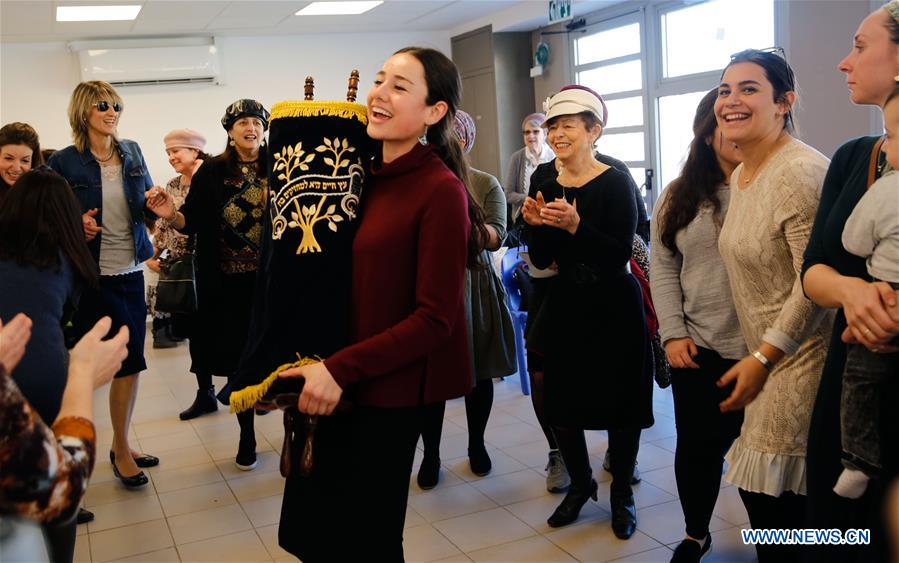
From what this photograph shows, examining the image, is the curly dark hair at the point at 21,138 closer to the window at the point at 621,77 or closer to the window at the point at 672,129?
the window at the point at 621,77

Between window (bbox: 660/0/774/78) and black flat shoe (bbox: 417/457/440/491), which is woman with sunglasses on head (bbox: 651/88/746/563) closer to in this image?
black flat shoe (bbox: 417/457/440/491)

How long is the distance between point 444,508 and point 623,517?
73 cm

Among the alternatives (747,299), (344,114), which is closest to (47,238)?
(344,114)

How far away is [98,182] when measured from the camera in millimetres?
3574

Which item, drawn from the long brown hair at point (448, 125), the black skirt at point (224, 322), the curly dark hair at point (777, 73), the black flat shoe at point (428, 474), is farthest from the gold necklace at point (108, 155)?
the curly dark hair at point (777, 73)

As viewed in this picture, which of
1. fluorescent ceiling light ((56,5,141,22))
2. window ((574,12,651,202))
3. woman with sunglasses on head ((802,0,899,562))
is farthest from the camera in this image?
window ((574,12,651,202))

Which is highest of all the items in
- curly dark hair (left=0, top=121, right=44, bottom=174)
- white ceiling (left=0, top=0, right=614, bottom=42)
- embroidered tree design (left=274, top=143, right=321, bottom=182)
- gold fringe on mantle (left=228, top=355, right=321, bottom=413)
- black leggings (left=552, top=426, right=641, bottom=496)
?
white ceiling (left=0, top=0, right=614, bottom=42)

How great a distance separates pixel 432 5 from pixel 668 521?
6657 mm

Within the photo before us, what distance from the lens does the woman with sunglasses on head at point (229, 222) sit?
342cm

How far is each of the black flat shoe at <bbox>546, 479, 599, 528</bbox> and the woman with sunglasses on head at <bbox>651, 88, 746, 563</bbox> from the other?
1.64 feet

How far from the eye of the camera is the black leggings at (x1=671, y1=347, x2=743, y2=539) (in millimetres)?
2459

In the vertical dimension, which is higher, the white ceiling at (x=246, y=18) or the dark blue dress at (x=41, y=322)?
the white ceiling at (x=246, y=18)

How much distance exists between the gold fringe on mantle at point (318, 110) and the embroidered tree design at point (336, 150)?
0.06 m

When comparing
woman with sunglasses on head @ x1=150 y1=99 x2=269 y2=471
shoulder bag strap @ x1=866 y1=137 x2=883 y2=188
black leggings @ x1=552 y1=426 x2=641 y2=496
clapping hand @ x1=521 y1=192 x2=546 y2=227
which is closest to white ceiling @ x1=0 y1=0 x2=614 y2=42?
woman with sunglasses on head @ x1=150 y1=99 x2=269 y2=471
